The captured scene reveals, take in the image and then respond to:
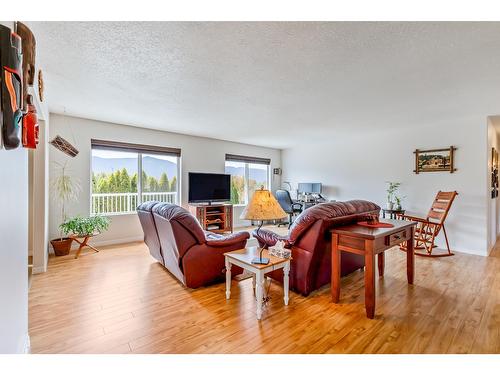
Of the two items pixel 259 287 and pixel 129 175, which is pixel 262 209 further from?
pixel 129 175

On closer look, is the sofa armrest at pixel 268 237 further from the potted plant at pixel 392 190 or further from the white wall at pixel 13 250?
the potted plant at pixel 392 190

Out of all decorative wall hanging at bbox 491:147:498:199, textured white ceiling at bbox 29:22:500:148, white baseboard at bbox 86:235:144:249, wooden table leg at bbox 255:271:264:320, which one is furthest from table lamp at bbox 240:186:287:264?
decorative wall hanging at bbox 491:147:498:199

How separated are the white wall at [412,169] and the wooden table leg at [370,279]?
331 centimetres

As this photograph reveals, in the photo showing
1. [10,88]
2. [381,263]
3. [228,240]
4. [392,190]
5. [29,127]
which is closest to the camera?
[10,88]

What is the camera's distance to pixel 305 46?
6.46 ft

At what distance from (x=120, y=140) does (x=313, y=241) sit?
399cm

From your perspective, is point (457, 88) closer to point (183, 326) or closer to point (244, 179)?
point (183, 326)

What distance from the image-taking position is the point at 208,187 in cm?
549

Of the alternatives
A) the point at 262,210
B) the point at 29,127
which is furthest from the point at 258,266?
the point at 29,127

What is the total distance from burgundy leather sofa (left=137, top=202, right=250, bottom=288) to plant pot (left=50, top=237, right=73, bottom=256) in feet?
6.14

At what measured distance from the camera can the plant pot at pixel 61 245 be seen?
12.1 feet

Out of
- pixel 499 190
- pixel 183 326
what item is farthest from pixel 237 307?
pixel 499 190

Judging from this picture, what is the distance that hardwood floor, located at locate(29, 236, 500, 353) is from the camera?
1.71 meters

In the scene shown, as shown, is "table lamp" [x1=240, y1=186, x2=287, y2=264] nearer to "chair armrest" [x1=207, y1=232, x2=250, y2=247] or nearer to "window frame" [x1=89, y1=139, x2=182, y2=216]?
"chair armrest" [x1=207, y1=232, x2=250, y2=247]
